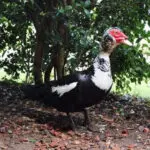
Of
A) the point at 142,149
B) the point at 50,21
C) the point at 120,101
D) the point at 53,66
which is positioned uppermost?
the point at 50,21

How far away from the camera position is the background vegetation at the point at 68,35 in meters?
4.86

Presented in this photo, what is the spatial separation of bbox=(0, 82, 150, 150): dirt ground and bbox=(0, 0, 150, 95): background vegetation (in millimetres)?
555

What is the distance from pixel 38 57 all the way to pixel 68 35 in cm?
112

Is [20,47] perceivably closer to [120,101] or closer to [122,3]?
[120,101]

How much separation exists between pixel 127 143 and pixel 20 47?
2965 millimetres

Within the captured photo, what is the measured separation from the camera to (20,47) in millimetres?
7145

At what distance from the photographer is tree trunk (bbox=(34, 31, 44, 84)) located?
19.9ft

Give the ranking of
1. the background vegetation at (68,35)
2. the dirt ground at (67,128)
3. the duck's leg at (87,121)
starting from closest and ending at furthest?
the dirt ground at (67,128) < the background vegetation at (68,35) < the duck's leg at (87,121)

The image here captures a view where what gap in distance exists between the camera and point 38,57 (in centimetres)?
629

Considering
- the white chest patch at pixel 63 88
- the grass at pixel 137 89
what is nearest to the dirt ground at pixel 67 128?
the white chest patch at pixel 63 88

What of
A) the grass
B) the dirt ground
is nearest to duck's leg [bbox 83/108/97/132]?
the dirt ground

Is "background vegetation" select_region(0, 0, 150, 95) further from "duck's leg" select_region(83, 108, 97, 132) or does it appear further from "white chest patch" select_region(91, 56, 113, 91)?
"duck's leg" select_region(83, 108, 97, 132)

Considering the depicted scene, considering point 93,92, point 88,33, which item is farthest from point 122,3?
point 93,92

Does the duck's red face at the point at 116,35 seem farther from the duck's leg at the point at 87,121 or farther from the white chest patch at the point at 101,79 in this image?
the duck's leg at the point at 87,121
